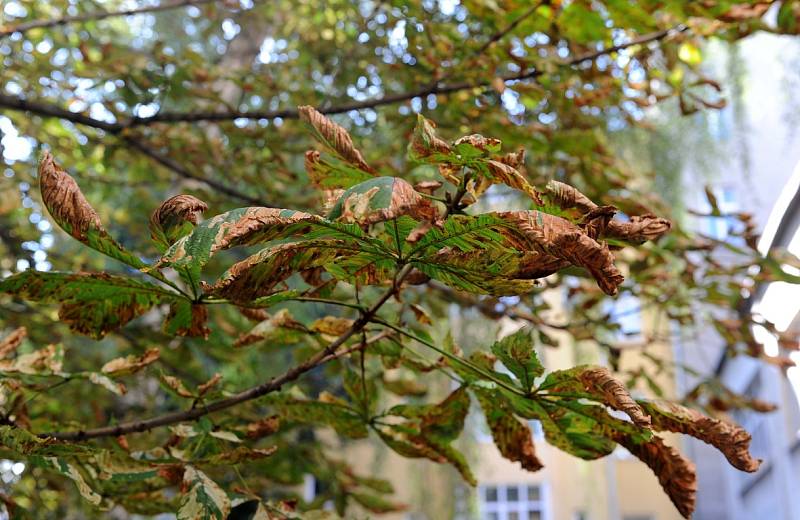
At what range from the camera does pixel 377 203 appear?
19.6 inches

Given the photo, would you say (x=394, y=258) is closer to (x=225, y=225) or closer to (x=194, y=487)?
(x=225, y=225)

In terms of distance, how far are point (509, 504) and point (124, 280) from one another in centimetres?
930

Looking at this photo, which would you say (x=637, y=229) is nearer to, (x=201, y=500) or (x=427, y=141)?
(x=427, y=141)

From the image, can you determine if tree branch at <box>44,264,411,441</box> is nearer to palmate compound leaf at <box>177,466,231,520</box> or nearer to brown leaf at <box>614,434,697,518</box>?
palmate compound leaf at <box>177,466,231,520</box>

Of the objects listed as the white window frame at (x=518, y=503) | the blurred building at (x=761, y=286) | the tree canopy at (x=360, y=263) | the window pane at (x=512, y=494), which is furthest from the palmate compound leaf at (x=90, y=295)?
the window pane at (x=512, y=494)

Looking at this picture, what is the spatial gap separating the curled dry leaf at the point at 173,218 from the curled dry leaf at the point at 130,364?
0.29m

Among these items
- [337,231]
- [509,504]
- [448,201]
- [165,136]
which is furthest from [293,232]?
[509,504]

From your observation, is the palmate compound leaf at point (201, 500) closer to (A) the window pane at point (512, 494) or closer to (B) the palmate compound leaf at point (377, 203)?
(B) the palmate compound leaf at point (377, 203)

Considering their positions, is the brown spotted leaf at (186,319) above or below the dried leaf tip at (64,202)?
below

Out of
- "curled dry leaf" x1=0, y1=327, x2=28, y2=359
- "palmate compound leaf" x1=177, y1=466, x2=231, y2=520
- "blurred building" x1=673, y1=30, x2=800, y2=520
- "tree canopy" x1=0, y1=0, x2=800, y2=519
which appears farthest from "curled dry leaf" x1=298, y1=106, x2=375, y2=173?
Answer: "blurred building" x1=673, y1=30, x2=800, y2=520

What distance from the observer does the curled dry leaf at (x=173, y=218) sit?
22.0 inches

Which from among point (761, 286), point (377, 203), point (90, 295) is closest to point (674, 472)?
point (377, 203)

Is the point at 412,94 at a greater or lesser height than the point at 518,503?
greater

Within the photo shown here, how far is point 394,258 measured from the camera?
1.94 ft
